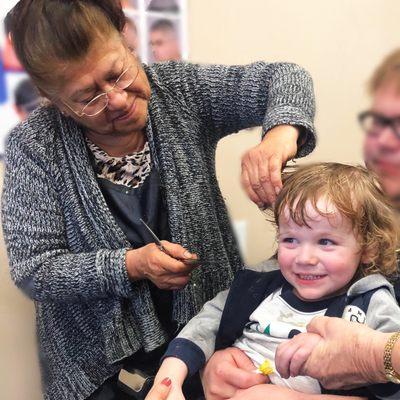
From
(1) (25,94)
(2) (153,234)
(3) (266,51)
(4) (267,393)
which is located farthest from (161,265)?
(3) (266,51)

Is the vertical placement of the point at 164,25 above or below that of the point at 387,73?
above

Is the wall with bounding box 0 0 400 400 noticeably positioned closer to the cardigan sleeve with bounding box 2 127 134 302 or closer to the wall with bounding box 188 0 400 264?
the wall with bounding box 188 0 400 264

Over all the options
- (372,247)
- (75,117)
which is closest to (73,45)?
(75,117)

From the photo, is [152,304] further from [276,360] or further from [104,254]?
[276,360]

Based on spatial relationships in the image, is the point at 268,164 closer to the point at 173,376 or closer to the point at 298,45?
the point at 173,376

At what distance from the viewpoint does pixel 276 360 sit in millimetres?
1014

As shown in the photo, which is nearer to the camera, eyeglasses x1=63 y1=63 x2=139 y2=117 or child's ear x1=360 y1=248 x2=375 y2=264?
child's ear x1=360 y1=248 x2=375 y2=264

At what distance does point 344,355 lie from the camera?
3.11 feet

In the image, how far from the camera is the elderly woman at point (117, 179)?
1186 mm

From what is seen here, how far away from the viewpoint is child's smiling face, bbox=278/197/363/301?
3.49ft

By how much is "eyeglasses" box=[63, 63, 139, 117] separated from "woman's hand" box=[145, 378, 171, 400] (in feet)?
1.85

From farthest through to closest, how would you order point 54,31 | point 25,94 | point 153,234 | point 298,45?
point 298,45
point 25,94
point 153,234
point 54,31

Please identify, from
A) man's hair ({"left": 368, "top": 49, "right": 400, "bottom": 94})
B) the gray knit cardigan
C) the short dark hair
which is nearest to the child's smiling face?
the gray knit cardigan

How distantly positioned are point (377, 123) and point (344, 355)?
1.68 feet
